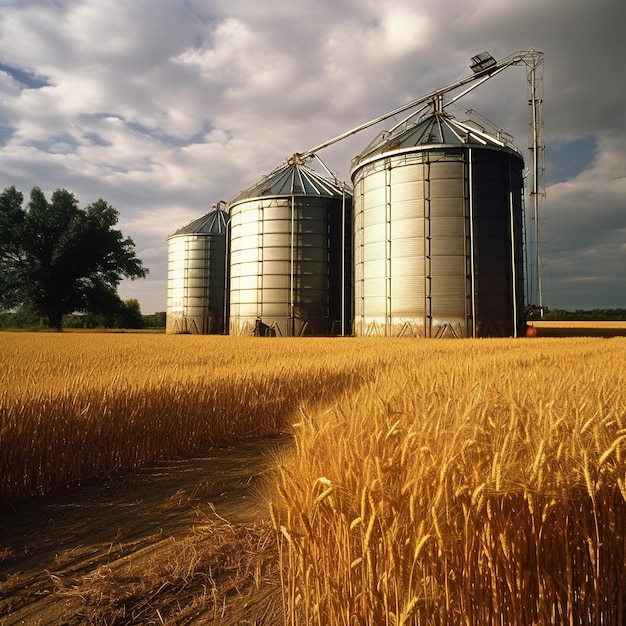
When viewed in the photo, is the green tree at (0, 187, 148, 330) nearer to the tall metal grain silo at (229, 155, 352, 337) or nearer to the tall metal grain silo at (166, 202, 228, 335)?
the tall metal grain silo at (166, 202, 228, 335)

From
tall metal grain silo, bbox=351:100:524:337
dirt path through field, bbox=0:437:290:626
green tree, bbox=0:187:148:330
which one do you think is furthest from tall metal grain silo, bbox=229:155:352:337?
dirt path through field, bbox=0:437:290:626

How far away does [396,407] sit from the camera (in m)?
3.02

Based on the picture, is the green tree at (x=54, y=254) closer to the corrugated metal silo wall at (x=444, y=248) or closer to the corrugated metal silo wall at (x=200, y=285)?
the corrugated metal silo wall at (x=200, y=285)

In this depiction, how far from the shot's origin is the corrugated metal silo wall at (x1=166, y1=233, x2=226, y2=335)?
38.5 metres

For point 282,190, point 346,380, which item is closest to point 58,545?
point 346,380

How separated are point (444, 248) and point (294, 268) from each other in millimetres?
10526

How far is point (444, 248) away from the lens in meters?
23.2

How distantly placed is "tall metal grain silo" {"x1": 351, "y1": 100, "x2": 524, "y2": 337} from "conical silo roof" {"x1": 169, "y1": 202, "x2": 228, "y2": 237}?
18880mm

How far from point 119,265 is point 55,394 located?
4583 cm

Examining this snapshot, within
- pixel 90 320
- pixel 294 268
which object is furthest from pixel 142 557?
pixel 90 320

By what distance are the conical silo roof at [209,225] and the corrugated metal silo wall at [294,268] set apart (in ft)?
31.2

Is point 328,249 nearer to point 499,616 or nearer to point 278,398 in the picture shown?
point 278,398

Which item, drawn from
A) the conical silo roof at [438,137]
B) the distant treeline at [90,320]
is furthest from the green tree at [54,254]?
the conical silo roof at [438,137]

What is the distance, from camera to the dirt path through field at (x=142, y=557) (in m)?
2.61
